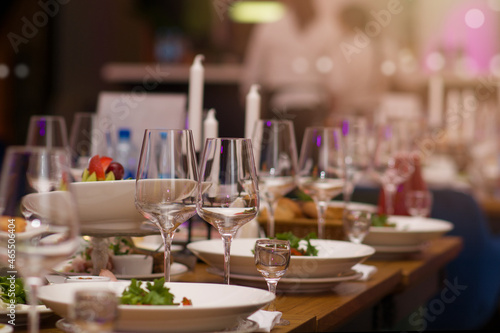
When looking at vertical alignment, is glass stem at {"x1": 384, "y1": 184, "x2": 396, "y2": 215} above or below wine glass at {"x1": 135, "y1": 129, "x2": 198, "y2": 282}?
below

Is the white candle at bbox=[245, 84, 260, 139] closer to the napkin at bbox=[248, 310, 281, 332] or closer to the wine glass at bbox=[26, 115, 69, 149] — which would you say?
the wine glass at bbox=[26, 115, 69, 149]

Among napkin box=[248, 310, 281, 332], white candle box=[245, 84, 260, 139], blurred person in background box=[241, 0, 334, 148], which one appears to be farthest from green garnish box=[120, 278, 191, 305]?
blurred person in background box=[241, 0, 334, 148]

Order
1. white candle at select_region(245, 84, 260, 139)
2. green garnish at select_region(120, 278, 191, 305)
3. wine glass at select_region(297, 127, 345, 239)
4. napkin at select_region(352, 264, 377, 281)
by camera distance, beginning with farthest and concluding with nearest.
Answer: white candle at select_region(245, 84, 260, 139)
wine glass at select_region(297, 127, 345, 239)
napkin at select_region(352, 264, 377, 281)
green garnish at select_region(120, 278, 191, 305)

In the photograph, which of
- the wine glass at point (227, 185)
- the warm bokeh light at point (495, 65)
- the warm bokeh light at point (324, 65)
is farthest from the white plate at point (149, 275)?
the warm bokeh light at point (495, 65)

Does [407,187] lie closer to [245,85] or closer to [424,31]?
[245,85]

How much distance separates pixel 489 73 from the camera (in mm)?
6629

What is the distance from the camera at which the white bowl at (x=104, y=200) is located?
116 cm

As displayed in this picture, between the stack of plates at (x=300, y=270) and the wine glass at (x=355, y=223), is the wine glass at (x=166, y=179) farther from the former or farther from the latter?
the wine glass at (x=355, y=223)

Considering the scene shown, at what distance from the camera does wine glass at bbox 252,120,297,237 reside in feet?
4.83

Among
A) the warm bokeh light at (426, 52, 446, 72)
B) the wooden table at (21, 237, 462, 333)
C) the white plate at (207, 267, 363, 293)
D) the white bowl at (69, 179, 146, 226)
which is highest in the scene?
the warm bokeh light at (426, 52, 446, 72)

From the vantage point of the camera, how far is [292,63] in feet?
21.9

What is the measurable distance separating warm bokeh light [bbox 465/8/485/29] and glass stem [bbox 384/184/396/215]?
5060 mm

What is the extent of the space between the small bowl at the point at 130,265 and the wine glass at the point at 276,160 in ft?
0.96

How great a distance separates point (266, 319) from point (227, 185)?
0.64 feet
